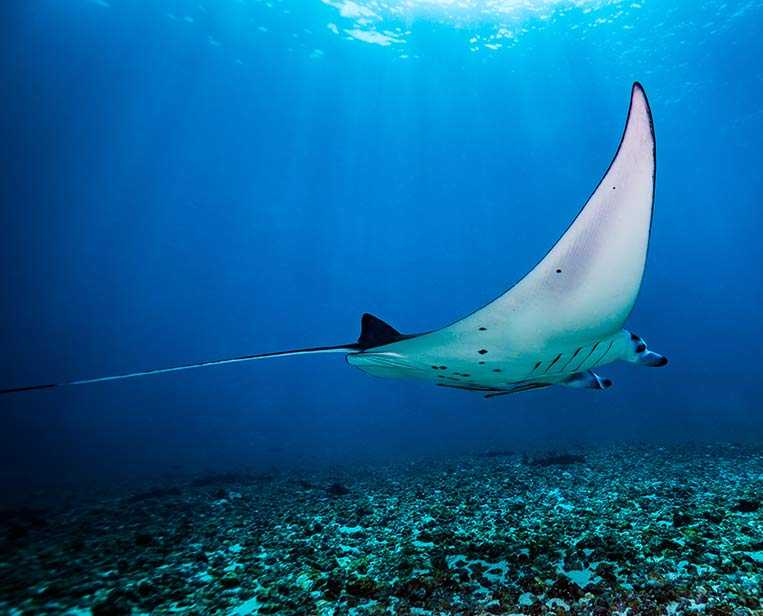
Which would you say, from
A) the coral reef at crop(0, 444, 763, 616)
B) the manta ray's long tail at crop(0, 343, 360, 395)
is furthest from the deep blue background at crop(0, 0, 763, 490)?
the manta ray's long tail at crop(0, 343, 360, 395)

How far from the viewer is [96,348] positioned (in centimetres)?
5584

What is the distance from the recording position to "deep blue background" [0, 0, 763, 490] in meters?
20.2

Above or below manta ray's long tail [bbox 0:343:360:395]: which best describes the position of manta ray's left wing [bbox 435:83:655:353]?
above

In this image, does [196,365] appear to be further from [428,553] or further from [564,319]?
[428,553]

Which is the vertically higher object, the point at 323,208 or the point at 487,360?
the point at 323,208

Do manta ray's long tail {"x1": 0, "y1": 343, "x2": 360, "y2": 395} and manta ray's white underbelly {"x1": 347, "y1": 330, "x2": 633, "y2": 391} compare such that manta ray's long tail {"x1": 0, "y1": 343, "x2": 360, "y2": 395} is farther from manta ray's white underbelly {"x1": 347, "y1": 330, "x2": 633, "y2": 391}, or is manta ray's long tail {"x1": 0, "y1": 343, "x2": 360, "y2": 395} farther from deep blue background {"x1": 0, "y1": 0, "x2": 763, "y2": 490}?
deep blue background {"x1": 0, "y1": 0, "x2": 763, "y2": 490}

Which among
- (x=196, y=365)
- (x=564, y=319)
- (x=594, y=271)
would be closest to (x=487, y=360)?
(x=564, y=319)

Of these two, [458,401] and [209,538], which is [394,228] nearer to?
[458,401]

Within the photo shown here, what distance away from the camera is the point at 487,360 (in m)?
2.77

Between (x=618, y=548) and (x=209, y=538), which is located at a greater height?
(x=618, y=548)

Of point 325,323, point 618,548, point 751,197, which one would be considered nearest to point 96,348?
point 325,323

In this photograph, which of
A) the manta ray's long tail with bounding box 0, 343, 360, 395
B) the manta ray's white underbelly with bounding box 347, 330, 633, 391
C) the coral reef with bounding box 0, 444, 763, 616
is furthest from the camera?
the manta ray's white underbelly with bounding box 347, 330, 633, 391

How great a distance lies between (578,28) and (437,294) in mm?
50403

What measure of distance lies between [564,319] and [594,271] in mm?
388
